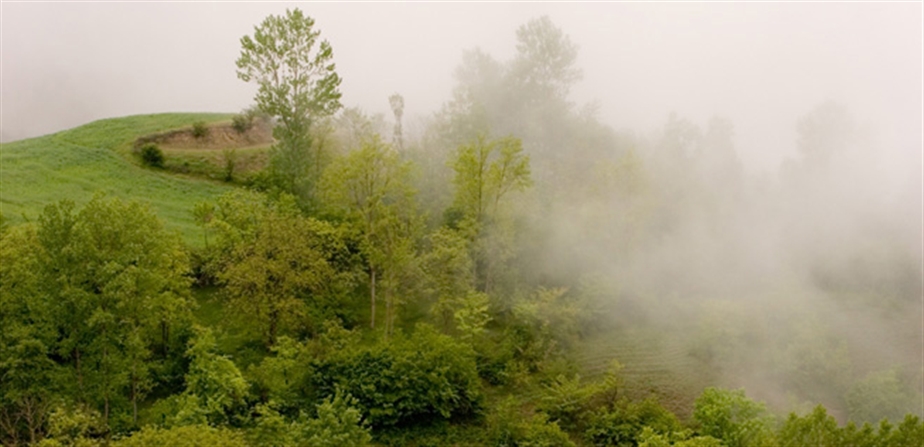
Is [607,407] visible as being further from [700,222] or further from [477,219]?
[700,222]

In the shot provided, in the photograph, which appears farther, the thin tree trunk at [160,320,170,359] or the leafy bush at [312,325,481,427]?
the thin tree trunk at [160,320,170,359]

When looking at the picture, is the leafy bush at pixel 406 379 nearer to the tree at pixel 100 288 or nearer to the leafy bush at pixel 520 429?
the leafy bush at pixel 520 429

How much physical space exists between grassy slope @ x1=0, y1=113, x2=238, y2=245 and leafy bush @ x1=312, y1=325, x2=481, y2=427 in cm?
1786

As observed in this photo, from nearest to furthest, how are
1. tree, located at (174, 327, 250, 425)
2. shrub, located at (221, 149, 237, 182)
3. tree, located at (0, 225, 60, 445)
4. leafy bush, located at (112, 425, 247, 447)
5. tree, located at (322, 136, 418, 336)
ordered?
leafy bush, located at (112, 425, 247, 447) < tree, located at (0, 225, 60, 445) < tree, located at (174, 327, 250, 425) < tree, located at (322, 136, 418, 336) < shrub, located at (221, 149, 237, 182)

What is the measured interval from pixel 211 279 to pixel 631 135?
2923 cm

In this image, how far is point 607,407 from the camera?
88.2ft

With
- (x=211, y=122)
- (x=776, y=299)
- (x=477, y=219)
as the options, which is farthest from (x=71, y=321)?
(x=211, y=122)

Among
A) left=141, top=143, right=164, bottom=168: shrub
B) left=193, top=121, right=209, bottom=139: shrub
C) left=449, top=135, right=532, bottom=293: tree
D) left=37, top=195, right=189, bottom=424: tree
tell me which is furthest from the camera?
left=193, top=121, right=209, bottom=139: shrub

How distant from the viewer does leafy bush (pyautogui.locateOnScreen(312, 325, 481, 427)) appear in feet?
84.9

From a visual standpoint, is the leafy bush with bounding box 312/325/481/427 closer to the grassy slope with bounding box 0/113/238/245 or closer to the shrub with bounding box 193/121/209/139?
the grassy slope with bounding box 0/113/238/245

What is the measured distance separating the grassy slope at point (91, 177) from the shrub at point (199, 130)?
312 cm

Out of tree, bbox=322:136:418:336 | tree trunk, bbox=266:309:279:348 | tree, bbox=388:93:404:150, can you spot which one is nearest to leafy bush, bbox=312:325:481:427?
tree, bbox=322:136:418:336

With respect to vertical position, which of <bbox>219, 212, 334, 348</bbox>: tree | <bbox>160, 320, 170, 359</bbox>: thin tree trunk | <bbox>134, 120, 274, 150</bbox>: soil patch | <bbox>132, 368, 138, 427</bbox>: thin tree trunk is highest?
<bbox>134, 120, 274, 150</bbox>: soil patch

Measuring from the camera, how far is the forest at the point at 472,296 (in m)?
23.2
